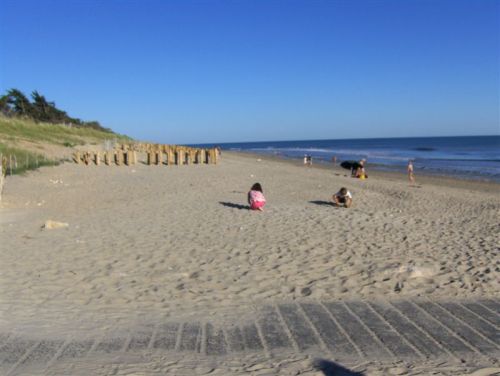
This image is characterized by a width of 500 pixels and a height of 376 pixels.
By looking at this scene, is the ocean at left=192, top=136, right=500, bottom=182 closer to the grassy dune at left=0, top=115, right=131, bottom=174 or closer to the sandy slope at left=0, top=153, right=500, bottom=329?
the sandy slope at left=0, top=153, right=500, bottom=329

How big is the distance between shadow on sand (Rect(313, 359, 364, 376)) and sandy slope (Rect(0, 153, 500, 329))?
152cm

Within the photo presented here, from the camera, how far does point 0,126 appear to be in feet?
106

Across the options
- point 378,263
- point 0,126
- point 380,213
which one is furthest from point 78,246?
point 0,126

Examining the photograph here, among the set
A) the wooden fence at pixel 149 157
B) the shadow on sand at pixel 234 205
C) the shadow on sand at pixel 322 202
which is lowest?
the shadow on sand at pixel 322 202

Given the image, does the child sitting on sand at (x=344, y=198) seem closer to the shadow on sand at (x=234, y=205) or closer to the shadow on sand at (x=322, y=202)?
the shadow on sand at (x=322, y=202)

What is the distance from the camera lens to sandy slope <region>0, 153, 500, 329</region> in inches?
228

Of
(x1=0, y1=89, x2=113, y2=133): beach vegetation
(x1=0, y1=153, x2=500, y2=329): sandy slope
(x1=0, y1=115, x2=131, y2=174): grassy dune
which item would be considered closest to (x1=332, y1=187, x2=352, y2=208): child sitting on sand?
(x1=0, y1=153, x2=500, y2=329): sandy slope

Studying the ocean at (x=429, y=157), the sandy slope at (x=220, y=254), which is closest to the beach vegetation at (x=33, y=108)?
the ocean at (x=429, y=157)

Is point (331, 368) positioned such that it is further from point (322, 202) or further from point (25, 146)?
point (25, 146)

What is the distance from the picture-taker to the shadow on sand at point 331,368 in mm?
3775

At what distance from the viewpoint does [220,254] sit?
7762mm

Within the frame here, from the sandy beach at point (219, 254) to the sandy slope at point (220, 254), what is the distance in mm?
23

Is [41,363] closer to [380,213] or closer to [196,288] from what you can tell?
[196,288]

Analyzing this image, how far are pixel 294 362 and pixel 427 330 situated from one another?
1543 mm
